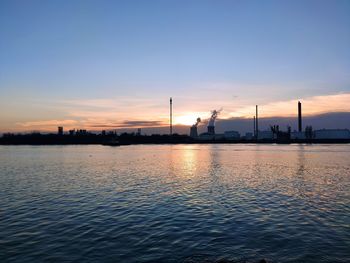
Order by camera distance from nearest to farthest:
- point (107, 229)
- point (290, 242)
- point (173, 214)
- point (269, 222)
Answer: point (290, 242)
point (107, 229)
point (269, 222)
point (173, 214)

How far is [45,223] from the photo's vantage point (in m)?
17.5

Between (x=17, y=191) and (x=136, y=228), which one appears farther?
(x=17, y=191)

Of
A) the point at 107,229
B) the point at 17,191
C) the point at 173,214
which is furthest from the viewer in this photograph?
the point at 17,191

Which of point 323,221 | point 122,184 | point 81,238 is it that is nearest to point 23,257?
point 81,238

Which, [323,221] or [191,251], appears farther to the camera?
[323,221]

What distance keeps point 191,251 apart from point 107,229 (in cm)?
522

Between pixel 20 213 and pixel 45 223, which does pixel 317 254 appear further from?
pixel 20 213

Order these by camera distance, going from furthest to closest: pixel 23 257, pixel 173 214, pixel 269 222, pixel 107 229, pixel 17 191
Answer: pixel 17 191 < pixel 173 214 < pixel 269 222 < pixel 107 229 < pixel 23 257

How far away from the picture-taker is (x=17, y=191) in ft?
94.0

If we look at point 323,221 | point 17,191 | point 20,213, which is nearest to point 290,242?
point 323,221

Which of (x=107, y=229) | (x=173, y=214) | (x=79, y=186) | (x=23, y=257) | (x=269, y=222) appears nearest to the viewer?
(x=23, y=257)

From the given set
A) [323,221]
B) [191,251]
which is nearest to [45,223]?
[191,251]

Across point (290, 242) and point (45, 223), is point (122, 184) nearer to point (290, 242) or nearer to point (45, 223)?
point (45, 223)

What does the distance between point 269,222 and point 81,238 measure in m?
9.74
